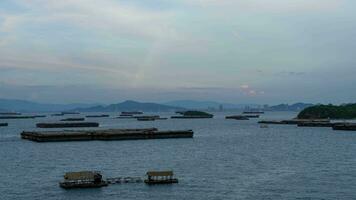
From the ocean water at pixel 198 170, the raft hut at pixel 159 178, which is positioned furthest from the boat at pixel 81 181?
the raft hut at pixel 159 178

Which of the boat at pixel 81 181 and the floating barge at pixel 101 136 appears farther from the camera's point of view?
the floating barge at pixel 101 136

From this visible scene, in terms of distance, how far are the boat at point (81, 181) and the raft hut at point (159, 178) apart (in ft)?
15.7

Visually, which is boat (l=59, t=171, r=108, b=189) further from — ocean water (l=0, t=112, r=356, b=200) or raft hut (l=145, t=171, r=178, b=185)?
raft hut (l=145, t=171, r=178, b=185)

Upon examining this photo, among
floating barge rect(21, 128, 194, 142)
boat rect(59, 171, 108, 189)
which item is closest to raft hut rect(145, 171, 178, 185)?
boat rect(59, 171, 108, 189)

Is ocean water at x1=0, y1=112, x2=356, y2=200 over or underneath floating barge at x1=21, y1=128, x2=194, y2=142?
underneath

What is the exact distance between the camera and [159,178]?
59.6m

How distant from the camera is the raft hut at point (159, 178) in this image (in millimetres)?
58812

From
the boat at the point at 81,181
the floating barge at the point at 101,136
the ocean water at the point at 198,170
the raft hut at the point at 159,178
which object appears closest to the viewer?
the ocean water at the point at 198,170

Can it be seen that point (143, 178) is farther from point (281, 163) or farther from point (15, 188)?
point (281, 163)

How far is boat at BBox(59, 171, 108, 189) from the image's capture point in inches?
2232

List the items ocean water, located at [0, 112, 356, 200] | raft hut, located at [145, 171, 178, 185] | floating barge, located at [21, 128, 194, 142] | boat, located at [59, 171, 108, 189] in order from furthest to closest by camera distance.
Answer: floating barge, located at [21, 128, 194, 142] < raft hut, located at [145, 171, 178, 185] < boat, located at [59, 171, 108, 189] < ocean water, located at [0, 112, 356, 200]

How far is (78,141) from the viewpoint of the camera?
130 m

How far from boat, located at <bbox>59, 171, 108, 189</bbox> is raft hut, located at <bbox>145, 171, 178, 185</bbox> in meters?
4.78

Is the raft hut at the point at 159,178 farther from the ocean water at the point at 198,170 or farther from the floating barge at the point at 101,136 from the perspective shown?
the floating barge at the point at 101,136
